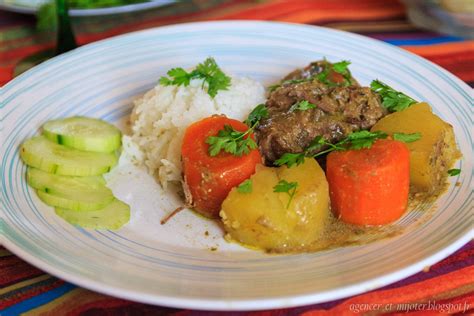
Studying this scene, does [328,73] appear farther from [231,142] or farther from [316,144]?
[231,142]

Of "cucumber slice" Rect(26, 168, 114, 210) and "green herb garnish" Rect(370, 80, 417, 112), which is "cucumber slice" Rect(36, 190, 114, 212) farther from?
"green herb garnish" Rect(370, 80, 417, 112)

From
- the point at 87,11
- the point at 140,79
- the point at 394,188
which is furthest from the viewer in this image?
the point at 87,11

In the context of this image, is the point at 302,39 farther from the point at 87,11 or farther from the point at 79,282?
the point at 79,282

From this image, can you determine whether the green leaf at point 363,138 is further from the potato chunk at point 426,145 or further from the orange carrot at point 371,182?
the potato chunk at point 426,145

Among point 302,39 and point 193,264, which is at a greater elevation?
point 302,39

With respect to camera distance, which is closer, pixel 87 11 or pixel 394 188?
pixel 394 188

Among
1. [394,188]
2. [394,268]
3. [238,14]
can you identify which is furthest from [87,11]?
[394,268]

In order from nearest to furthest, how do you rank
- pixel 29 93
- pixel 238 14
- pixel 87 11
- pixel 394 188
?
pixel 394 188 < pixel 29 93 < pixel 87 11 < pixel 238 14

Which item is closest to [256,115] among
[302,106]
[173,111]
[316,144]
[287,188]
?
[302,106]
